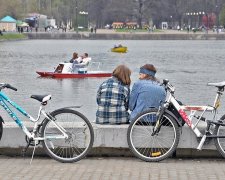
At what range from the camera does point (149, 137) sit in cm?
957

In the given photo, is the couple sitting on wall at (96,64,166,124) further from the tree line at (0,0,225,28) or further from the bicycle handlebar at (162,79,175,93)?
the tree line at (0,0,225,28)

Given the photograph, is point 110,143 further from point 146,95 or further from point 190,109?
point 190,109

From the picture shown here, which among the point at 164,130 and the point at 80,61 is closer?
the point at 164,130

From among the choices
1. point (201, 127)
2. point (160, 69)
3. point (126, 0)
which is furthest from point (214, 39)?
point (201, 127)

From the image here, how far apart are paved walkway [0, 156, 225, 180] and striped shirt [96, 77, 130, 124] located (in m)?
0.58

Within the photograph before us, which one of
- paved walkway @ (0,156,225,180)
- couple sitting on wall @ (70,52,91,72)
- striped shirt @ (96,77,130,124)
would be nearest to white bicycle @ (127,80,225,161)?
paved walkway @ (0,156,225,180)

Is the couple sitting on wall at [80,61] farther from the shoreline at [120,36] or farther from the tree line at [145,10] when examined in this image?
the tree line at [145,10]

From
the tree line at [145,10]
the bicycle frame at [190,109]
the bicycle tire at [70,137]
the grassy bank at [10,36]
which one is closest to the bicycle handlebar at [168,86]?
the bicycle frame at [190,109]

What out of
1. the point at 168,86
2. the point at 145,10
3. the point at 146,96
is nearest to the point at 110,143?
the point at 146,96

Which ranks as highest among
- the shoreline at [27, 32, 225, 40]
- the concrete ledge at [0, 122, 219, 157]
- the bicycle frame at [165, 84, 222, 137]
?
the bicycle frame at [165, 84, 222, 137]

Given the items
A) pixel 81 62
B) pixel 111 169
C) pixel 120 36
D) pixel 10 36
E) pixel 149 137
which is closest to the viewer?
pixel 111 169

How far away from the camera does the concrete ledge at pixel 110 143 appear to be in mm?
9758

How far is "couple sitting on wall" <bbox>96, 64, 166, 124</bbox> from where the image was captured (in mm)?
9938

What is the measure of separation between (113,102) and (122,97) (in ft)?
0.50
